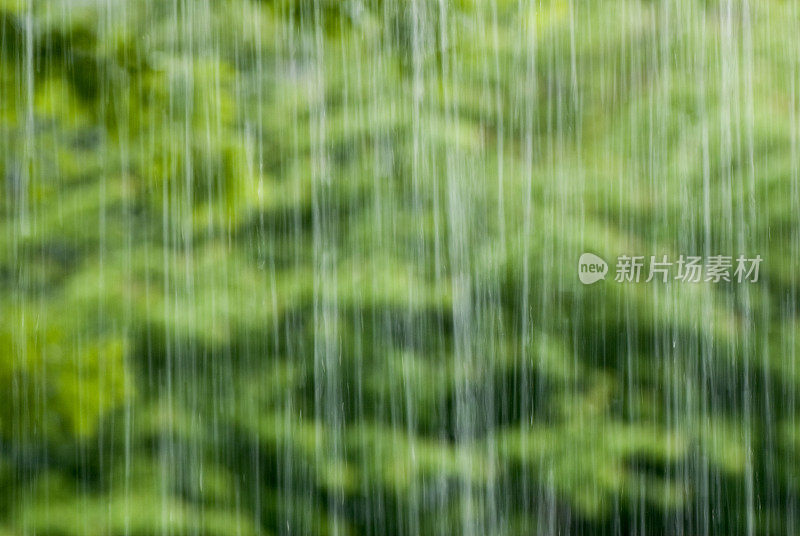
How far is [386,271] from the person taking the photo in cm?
257

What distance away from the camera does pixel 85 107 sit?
104 inches

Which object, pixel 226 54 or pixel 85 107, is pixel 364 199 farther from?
pixel 85 107

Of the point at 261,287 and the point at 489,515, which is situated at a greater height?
the point at 261,287

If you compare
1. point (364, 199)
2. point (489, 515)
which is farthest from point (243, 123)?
point (489, 515)

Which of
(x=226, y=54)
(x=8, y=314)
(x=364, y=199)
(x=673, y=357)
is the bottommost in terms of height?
(x=673, y=357)

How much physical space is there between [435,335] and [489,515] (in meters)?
0.60

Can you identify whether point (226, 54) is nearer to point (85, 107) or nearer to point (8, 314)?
point (85, 107)

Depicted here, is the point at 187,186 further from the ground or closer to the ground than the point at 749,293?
further from the ground

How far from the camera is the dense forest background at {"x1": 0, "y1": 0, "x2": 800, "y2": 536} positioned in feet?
8.36

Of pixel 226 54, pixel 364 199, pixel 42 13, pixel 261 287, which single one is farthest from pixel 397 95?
pixel 42 13

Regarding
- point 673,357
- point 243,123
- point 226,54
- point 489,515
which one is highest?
point 226,54

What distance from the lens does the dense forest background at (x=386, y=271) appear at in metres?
2.55

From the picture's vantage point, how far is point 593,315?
267 centimetres

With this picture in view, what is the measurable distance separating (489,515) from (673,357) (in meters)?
0.77
